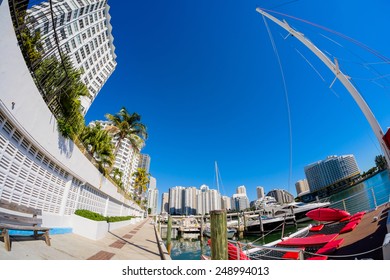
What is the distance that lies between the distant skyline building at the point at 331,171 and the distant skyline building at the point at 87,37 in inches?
4273

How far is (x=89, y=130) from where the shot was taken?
15414mm

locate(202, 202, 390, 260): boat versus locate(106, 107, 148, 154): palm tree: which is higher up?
locate(106, 107, 148, 154): palm tree

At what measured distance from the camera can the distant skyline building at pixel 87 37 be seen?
32750 mm

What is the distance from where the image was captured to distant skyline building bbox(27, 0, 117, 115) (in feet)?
107

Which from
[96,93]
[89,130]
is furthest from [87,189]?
[96,93]

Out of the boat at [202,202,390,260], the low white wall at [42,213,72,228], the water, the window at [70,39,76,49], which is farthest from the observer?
the window at [70,39,76,49]

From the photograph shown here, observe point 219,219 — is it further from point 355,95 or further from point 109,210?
point 109,210

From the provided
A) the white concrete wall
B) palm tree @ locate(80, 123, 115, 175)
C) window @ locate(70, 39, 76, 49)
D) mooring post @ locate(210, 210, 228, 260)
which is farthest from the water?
window @ locate(70, 39, 76, 49)

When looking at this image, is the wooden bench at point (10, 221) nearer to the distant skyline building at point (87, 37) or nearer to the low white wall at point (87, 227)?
the low white wall at point (87, 227)

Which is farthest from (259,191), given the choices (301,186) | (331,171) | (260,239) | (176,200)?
(260,239)

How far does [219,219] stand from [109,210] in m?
19.7

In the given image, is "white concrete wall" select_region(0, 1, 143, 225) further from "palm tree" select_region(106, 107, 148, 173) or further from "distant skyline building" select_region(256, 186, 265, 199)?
"distant skyline building" select_region(256, 186, 265, 199)

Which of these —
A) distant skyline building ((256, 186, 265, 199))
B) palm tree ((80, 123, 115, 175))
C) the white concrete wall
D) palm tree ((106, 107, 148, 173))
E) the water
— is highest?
distant skyline building ((256, 186, 265, 199))

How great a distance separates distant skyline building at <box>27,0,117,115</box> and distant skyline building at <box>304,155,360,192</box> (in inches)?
4273
